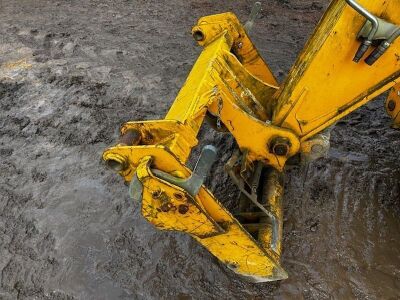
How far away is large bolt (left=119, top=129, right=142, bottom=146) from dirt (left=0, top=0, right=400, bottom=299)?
1.20m

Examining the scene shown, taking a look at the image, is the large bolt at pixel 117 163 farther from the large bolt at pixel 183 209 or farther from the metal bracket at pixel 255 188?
the metal bracket at pixel 255 188

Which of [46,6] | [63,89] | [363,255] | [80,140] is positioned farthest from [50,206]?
[46,6]

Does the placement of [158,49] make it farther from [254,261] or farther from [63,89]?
[254,261]

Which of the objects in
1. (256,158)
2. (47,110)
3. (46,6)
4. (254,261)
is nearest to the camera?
(254,261)

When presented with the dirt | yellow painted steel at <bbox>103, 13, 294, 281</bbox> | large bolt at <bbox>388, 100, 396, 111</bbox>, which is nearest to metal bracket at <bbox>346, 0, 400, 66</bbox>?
yellow painted steel at <bbox>103, 13, 294, 281</bbox>

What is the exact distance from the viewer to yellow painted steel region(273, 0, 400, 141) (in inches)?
98.6

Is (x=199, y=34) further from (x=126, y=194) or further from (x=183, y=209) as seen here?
(x=183, y=209)

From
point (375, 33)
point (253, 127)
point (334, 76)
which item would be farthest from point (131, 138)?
point (375, 33)

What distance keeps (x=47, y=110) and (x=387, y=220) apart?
385 cm

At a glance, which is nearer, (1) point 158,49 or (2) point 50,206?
(2) point 50,206

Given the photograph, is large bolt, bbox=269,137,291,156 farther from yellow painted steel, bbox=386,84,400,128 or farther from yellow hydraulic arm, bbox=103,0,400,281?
yellow painted steel, bbox=386,84,400,128

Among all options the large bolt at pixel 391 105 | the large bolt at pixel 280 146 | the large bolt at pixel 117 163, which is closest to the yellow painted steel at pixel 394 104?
the large bolt at pixel 391 105

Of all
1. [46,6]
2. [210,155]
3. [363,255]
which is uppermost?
[210,155]

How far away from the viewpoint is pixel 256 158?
3.27 meters
